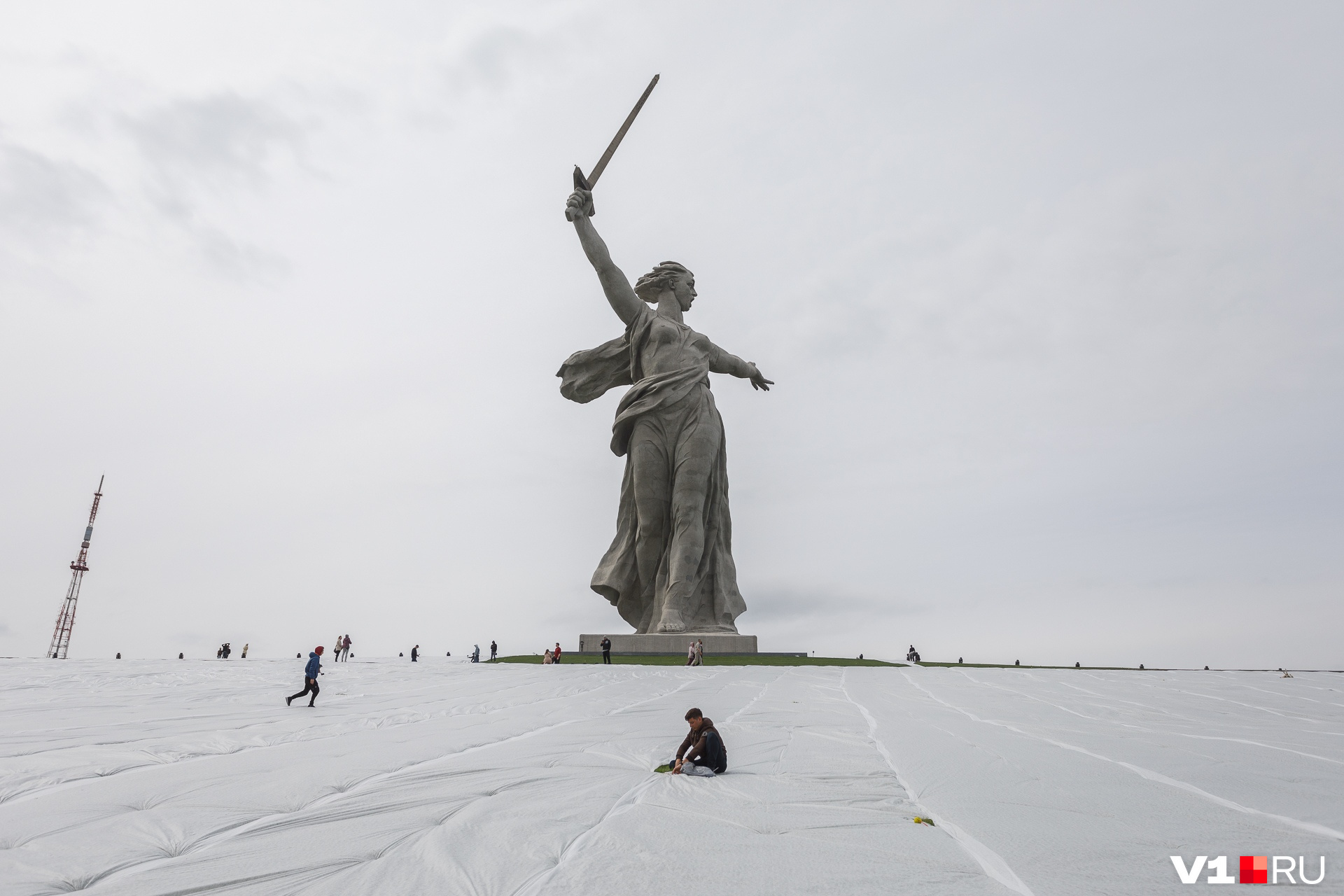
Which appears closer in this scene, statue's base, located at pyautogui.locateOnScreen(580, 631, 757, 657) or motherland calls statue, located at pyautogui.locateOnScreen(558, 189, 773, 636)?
statue's base, located at pyautogui.locateOnScreen(580, 631, 757, 657)

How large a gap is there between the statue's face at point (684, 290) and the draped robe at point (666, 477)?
1009mm

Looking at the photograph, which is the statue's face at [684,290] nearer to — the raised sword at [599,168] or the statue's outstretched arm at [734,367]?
the statue's outstretched arm at [734,367]

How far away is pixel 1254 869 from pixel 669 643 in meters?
16.4

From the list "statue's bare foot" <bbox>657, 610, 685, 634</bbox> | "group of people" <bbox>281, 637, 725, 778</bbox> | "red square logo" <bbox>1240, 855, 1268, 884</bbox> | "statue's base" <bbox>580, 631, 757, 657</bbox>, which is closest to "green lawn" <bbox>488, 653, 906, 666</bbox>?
"statue's base" <bbox>580, 631, 757, 657</bbox>

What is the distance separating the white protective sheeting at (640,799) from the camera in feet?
8.89

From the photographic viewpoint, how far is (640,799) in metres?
3.79

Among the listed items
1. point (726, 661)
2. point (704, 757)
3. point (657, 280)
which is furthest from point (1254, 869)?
point (657, 280)

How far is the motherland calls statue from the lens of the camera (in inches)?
809

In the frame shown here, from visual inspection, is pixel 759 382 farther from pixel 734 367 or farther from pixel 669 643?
pixel 669 643

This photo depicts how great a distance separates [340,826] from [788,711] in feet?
16.6

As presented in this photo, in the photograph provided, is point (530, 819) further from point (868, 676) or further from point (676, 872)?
point (868, 676)

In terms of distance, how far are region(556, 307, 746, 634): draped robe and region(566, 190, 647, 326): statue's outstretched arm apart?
46 centimetres

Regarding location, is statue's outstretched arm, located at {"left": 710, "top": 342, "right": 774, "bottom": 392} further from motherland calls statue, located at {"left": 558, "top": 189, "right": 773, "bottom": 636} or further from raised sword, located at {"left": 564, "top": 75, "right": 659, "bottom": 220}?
raised sword, located at {"left": 564, "top": 75, "right": 659, "bottom": 220}

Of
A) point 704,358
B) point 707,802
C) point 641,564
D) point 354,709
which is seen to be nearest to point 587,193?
point 704,358
